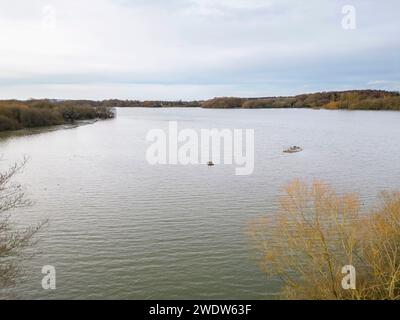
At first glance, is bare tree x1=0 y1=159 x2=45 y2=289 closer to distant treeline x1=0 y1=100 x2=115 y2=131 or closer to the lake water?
the lake water

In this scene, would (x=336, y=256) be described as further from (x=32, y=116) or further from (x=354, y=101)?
(x=354, y=101)

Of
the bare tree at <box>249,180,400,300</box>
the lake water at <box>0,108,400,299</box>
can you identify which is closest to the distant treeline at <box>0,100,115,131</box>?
the lake water at <box>0,108,400,299</box>

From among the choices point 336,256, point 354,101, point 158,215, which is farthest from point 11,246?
point 354,101

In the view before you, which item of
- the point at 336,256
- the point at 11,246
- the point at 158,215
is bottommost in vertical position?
the point at 158,215

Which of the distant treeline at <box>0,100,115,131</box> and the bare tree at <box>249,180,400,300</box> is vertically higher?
the distant treeline at <box>0,100,115,131</box>

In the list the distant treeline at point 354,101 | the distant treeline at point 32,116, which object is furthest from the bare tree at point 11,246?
the distant treeline at point 354,101

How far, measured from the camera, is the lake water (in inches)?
595

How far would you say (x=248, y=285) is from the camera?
49.0 ft

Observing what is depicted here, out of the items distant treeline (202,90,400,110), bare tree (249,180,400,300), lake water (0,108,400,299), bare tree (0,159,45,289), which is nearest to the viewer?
bare tree (249,180,400,300)

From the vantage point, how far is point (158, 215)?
74.5 ft

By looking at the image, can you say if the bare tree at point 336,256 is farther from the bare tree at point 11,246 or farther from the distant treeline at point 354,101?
the distant treeline at point 354,101

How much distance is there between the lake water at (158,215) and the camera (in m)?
15.1

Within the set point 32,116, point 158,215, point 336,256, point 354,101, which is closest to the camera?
point 336,256
